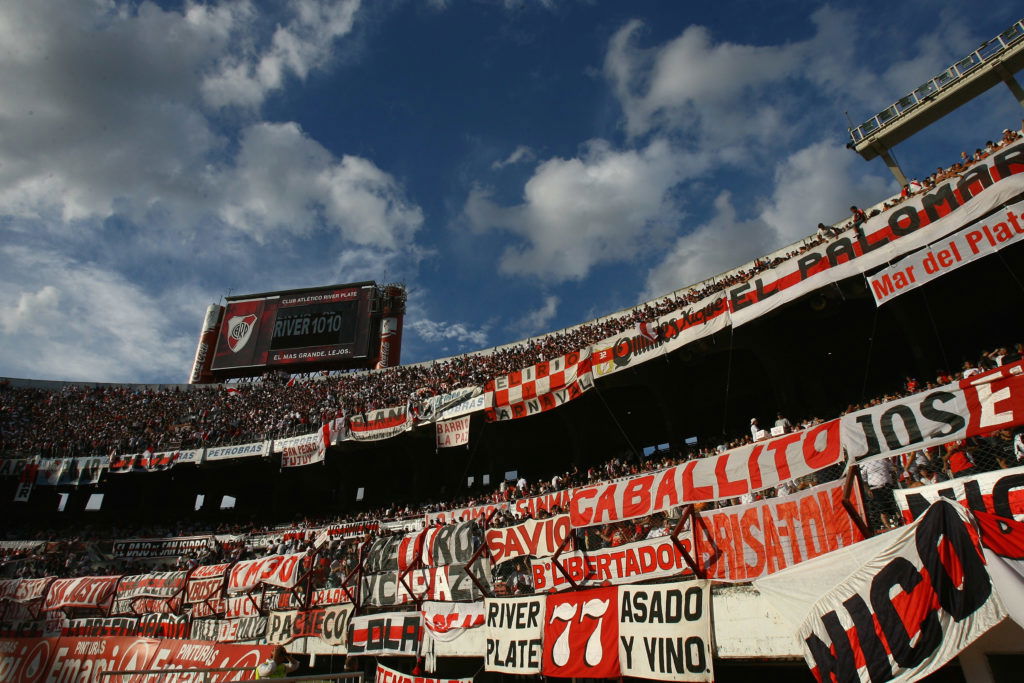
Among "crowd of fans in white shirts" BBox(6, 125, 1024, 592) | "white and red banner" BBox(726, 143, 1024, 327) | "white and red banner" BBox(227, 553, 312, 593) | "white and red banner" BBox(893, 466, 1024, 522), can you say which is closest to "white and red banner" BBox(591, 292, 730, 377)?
"white and red banner" BBox(726, 143, 1024, 327)

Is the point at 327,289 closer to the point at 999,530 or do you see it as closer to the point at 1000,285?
the point at 1000,285

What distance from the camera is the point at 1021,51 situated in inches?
805

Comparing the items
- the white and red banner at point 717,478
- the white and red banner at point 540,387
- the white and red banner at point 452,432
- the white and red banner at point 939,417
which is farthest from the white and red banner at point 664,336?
the white and red banner at point 939,417

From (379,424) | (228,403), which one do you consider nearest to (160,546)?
(228,403)

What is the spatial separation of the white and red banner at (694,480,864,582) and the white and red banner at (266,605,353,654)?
9.74 meters

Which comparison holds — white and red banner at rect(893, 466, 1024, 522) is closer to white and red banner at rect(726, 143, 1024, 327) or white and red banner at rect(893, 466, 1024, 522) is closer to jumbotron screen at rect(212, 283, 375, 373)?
white and red banner at rect(726, 143, 1024, 327)

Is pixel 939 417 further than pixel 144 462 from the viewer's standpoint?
No

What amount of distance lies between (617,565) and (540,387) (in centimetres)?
1420

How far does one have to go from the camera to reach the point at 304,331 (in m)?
46.4

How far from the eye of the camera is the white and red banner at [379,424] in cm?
2833

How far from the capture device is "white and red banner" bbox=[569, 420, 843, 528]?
7.91 meters

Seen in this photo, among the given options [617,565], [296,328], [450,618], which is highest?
[296,328]

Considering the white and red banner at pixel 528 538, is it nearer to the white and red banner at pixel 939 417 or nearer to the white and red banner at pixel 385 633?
the white and red banner at pixel 385 633

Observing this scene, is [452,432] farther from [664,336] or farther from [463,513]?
[664,336]
